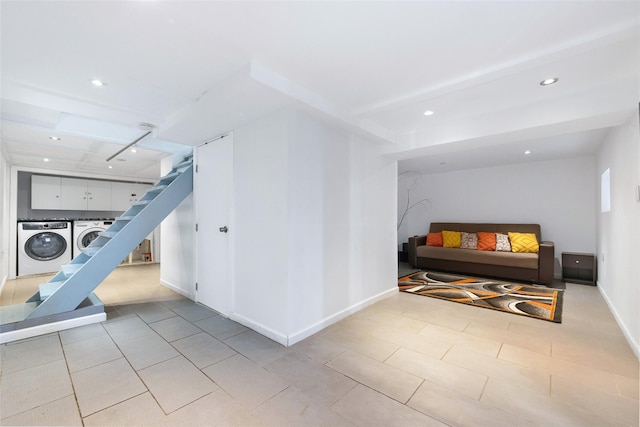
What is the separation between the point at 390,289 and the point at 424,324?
3.44 feet

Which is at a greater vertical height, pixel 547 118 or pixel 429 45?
pixel 429 45

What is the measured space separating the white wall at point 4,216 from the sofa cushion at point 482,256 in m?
7.23

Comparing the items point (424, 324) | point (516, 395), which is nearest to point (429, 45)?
point (516, 395)

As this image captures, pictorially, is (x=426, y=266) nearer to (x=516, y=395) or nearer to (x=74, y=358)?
(x=516, y=395)

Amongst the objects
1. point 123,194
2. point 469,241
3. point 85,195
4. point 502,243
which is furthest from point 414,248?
point 85,195

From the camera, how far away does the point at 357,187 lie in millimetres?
3338

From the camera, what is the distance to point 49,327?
271cm

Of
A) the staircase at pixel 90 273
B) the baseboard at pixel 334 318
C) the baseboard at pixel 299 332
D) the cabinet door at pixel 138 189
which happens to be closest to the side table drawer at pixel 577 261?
the baseboard at pixel 334 318

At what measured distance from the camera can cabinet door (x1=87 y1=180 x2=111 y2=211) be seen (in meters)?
6.27

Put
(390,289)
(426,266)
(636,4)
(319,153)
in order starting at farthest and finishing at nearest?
(426,266)
(390,289)
(319,153)
(636,4)

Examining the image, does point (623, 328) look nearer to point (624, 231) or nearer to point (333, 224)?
point (624, 231)

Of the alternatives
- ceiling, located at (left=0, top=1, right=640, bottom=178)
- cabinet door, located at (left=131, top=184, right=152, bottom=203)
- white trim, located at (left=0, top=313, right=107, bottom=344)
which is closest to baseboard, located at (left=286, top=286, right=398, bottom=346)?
ceiling, located at (left=0, top=1, right=640, bottom=178)

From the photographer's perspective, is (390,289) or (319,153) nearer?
(319,153)

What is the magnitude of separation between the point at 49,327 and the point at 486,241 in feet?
21.1
